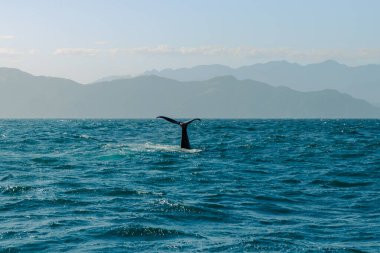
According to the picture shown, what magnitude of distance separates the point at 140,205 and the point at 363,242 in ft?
22.5

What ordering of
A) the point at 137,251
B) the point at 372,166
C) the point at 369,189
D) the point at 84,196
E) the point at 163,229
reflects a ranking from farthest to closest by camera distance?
the point at 372,166 < the point at 369,189 < the point at 84,196 < the point at 163,229 < the point at 137,251

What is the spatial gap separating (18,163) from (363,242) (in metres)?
21.9

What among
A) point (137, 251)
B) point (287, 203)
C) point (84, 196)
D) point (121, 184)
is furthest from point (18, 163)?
point (137, 251)

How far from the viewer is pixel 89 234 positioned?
13.3 meters

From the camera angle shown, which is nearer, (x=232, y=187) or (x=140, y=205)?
(x=140, y=205)

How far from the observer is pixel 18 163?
30.5 meters

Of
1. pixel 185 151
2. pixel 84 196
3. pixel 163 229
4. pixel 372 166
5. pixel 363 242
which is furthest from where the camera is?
pixel 185 151

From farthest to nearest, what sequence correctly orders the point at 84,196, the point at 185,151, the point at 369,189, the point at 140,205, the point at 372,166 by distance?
the point at 185,151 < the point at 372,166 < the point at 369,189 < the point at 84,196 < the point at 140,205

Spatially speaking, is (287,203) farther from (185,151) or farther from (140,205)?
(185,151)

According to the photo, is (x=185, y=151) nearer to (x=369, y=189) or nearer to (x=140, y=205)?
(x=369, y=189)

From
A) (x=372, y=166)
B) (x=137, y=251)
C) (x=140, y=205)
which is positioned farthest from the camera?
(x=372, y=166)

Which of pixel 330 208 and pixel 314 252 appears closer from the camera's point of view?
pixel 314 252

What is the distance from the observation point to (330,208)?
1742 centimetres

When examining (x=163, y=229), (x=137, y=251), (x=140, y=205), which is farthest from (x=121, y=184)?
(x=137, y=251)
